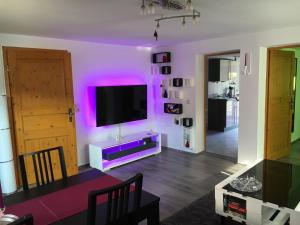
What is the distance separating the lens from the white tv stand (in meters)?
4.37

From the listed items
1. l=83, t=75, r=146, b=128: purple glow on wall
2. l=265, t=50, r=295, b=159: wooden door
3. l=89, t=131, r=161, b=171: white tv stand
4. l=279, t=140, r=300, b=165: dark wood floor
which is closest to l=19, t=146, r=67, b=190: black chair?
l=89, t=131, r=161, b=171: white tv stand

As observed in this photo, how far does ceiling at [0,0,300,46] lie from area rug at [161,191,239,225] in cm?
223

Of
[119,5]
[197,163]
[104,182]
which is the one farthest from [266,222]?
[119,5]

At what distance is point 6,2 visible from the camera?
2242 millimetres

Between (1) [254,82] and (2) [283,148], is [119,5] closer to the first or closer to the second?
(1) [254,82]

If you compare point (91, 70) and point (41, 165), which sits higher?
point (91, 70)

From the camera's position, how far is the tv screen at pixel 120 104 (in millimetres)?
4547

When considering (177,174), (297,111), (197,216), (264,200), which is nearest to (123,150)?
(177,174)

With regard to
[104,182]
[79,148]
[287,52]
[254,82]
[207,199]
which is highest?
[287,52]

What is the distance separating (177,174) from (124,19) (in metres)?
2.49

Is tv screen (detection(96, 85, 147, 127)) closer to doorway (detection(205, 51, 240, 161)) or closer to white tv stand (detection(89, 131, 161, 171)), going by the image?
white tv stand (detection(89, 131, 161, 171))

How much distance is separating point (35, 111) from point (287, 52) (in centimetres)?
439

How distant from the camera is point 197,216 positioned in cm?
283

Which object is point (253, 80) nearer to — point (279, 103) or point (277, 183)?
point (279, 103)
